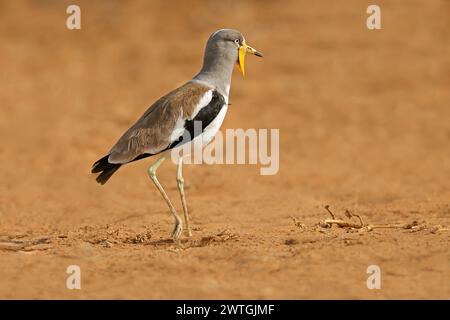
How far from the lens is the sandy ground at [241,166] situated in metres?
5.82

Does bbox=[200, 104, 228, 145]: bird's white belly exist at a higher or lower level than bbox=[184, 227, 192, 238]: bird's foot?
higher

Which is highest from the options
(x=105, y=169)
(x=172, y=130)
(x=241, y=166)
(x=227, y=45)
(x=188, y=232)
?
(x=227, y=45)

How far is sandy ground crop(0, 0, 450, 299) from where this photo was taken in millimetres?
5816

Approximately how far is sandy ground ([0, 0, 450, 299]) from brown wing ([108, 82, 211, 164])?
0.79 metres

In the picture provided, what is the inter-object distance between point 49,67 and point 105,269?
10.4m

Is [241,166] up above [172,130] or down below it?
below

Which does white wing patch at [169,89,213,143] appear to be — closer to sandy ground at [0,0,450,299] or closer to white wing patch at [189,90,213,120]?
white wing patch at [189,90,213,120]

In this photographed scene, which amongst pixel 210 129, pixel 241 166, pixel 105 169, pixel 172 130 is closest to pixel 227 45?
pixel 210 129

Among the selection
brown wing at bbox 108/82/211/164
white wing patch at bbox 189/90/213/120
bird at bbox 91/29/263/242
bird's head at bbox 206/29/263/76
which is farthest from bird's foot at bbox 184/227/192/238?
bird's head at bbox 206/29/263/76

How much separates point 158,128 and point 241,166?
4.19 metres

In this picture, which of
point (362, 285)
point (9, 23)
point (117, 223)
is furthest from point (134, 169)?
point (9, 23)

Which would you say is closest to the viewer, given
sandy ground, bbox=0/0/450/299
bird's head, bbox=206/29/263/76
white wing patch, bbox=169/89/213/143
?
sandy ground, bbox=0/0/450/299

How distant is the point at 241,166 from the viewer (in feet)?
36.1

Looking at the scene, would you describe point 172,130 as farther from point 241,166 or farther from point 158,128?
point 241,166
